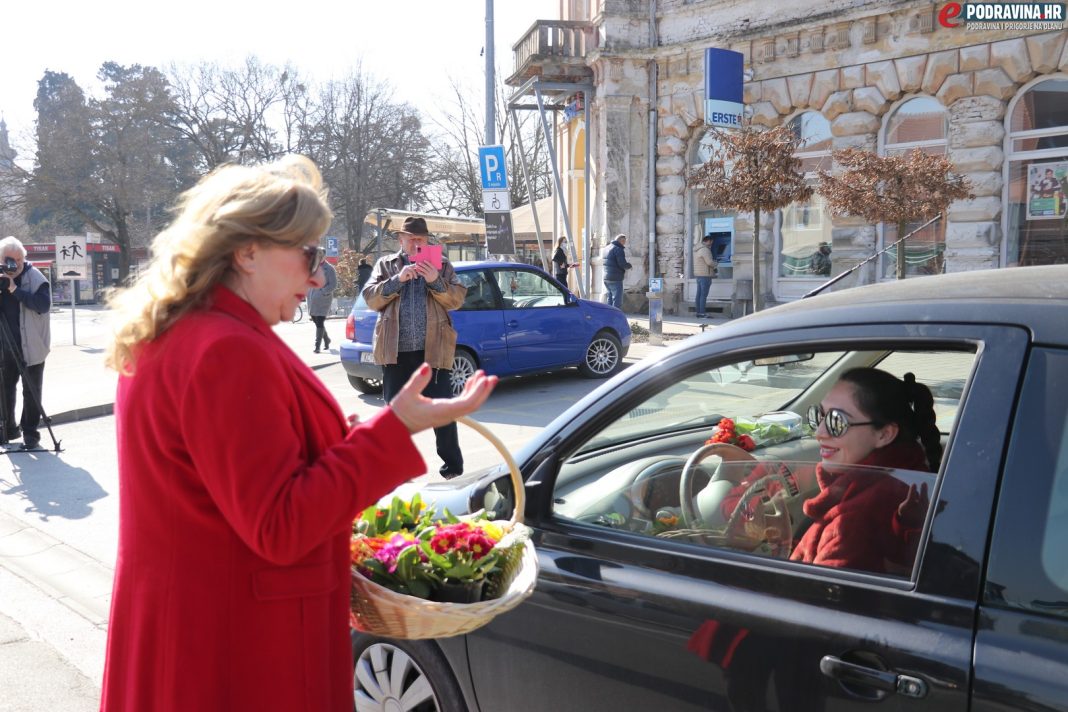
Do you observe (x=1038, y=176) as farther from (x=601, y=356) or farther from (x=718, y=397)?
Answer: (x=718, y=397)

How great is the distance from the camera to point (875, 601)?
187 centimetres

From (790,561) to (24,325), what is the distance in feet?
27.6

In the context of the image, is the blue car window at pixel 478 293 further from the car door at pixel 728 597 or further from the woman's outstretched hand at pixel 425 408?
the woman's outstretched hand at pixel 425 408

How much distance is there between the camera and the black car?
1.72 metres

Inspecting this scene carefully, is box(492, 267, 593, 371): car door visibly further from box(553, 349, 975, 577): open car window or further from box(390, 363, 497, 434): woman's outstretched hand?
box(390, 363, 497, 434): woman's outstretched hand

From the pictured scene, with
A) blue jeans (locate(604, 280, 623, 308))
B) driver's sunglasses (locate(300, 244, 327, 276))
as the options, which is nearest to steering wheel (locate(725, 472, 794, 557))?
driver's sunglasses (locate(300, 244, 327, 276))

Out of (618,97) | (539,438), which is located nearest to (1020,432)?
(539,438)

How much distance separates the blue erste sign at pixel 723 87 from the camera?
→ 17938 mm

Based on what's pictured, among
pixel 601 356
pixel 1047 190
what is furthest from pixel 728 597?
pixel 1047 190

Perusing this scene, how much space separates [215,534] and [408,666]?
132 centimetres

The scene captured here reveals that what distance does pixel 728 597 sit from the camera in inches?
82.4

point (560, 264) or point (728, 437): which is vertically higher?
point (560, 264)

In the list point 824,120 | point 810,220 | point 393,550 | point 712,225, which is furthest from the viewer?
point 712,225

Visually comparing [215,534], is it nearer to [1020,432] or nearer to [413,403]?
[413,403]
